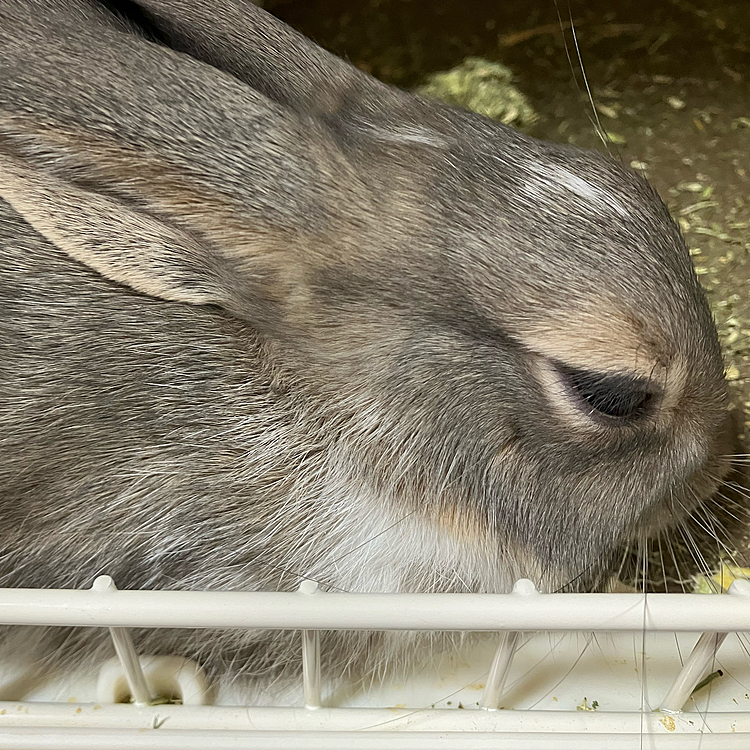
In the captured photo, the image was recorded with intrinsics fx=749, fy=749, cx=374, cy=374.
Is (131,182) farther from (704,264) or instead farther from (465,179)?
(704,264)

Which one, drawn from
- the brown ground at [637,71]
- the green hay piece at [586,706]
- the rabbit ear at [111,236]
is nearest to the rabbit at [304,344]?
the rabbit ear at [111,236]

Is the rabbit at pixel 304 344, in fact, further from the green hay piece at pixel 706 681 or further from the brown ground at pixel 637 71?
the brown ground at pixel 637 71

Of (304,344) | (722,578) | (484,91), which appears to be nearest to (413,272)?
(304,344)

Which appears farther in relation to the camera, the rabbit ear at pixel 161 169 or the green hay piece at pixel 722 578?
the green hay piece at pixel 722 578

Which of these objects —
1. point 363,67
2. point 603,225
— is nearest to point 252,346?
point 603,225

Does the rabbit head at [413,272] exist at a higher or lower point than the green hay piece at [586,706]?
higher

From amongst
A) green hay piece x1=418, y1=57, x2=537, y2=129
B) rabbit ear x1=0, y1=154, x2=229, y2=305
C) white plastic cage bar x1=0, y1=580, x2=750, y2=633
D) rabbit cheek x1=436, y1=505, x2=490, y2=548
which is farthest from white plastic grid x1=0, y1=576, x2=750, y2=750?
green hay piece x1=418, y1=57, x2=537, y2=129

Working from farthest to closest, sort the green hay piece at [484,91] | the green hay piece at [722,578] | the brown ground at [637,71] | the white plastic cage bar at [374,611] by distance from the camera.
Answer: the green hay piece at [484,91]
the brown ground at [637,71]
the green hay piece at [722,578]
the white plastic cage bar at [374,611]

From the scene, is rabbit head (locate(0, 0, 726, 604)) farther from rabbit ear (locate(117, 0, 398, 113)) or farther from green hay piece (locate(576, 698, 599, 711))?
green hay piece (locate(576, 698, 599, 711))
